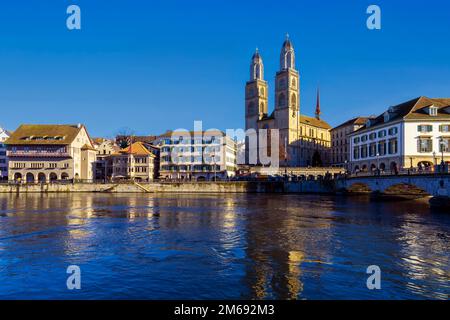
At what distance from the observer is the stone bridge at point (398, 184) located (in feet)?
148

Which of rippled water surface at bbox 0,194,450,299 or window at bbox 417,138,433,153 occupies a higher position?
window at bbox 417,138,433,153

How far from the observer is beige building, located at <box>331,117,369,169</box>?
497 ft

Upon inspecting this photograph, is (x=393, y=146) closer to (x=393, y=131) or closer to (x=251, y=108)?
(x=393, y=131)

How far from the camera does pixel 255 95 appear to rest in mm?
161125

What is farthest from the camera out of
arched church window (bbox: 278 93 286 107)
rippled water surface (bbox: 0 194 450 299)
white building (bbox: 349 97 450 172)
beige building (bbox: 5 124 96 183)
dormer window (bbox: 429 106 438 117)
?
arched church window (bbox: 278 93 286 107)

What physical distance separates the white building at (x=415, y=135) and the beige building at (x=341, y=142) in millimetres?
71358

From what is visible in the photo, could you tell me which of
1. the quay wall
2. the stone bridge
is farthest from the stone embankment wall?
the stone bridge

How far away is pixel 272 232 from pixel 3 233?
17.7 metres

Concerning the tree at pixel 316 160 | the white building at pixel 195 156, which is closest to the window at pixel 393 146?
the white building at pixel 195 156

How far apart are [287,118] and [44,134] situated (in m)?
84.8

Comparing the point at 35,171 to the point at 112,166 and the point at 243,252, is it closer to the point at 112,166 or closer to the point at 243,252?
the point at 112,166

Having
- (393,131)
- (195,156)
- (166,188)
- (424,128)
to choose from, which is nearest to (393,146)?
(393,131)

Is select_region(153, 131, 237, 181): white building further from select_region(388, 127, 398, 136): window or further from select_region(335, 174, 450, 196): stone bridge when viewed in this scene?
select_region(388, 127, 398, 136): window
